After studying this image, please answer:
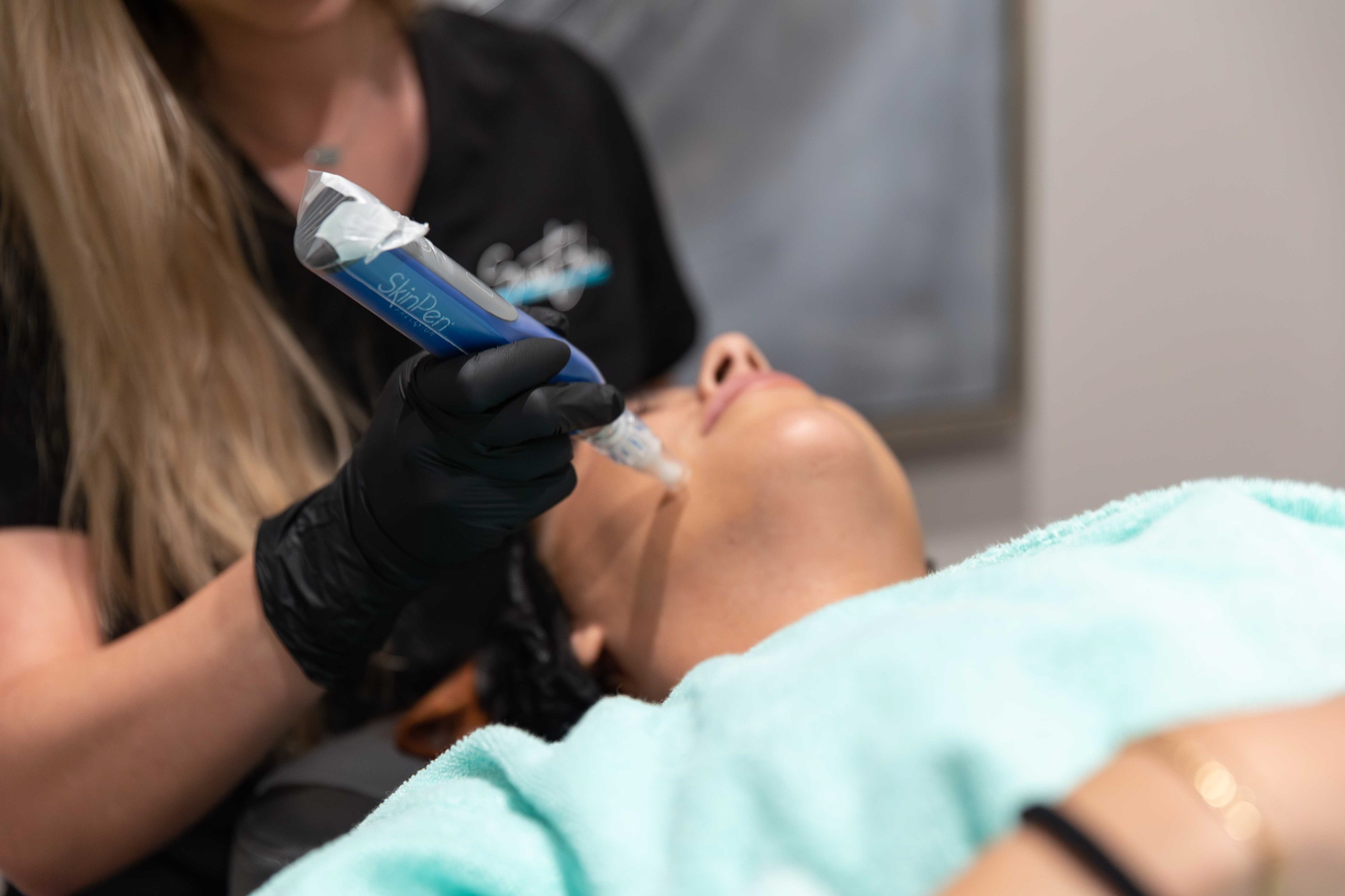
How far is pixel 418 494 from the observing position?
0.59 meters

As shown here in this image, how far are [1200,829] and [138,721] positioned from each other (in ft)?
2.21

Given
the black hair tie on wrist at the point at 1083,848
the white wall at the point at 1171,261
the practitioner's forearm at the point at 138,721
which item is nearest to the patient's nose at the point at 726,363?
the practitioner's forearm at the point at 138,721

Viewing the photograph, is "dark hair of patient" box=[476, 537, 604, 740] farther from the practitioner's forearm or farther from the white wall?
the white wall

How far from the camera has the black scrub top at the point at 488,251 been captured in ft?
2.47

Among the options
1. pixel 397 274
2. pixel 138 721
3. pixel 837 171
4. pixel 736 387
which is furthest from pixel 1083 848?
pixel 837 171

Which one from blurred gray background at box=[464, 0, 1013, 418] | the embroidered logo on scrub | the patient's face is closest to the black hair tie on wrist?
the patient's face

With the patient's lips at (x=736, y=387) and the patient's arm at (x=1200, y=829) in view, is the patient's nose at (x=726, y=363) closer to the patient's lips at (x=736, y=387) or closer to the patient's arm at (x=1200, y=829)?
the patient's lips at (x=736, y=387)

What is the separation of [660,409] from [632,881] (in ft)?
1.55

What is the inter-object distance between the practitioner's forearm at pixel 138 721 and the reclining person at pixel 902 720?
0.18 metres

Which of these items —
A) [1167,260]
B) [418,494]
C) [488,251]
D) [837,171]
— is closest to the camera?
[418,494]

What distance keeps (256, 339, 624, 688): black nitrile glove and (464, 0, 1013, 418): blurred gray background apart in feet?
2.65

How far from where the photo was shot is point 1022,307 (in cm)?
140

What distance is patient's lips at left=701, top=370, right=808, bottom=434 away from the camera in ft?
2.42

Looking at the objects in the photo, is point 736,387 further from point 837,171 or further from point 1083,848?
point 837,171
